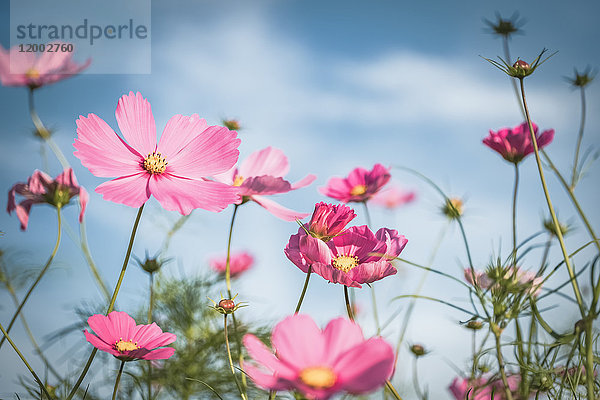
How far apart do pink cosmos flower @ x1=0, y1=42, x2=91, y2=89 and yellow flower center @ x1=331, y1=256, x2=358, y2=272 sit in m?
0.68

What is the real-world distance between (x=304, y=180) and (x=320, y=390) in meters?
0.41

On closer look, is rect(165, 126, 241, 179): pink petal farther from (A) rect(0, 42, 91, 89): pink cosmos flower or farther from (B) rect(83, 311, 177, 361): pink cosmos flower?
(A) rect(0, 42, 91, 89): pink cosmos flower

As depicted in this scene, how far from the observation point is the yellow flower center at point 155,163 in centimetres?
45

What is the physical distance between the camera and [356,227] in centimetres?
42

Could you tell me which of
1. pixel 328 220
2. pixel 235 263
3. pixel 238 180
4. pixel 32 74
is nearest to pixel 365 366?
pixel 328 220

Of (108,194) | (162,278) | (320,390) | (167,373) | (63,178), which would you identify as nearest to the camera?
(320,390)

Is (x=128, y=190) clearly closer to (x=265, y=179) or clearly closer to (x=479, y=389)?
(x=265, y=179)

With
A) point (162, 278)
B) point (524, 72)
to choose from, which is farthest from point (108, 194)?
point (162, 278)

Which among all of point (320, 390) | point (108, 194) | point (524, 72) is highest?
point (524, 72)

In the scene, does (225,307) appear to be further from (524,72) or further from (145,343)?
(524,72)

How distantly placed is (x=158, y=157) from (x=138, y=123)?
0.04 meters

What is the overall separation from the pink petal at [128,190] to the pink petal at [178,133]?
34mm

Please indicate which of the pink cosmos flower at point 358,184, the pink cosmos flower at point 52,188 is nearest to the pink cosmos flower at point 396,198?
the pink cosmos flower at point 358,184

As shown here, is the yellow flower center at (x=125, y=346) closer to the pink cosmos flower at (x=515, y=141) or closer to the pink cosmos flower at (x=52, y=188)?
the pink cosmos flower at (x=52, y=188)
